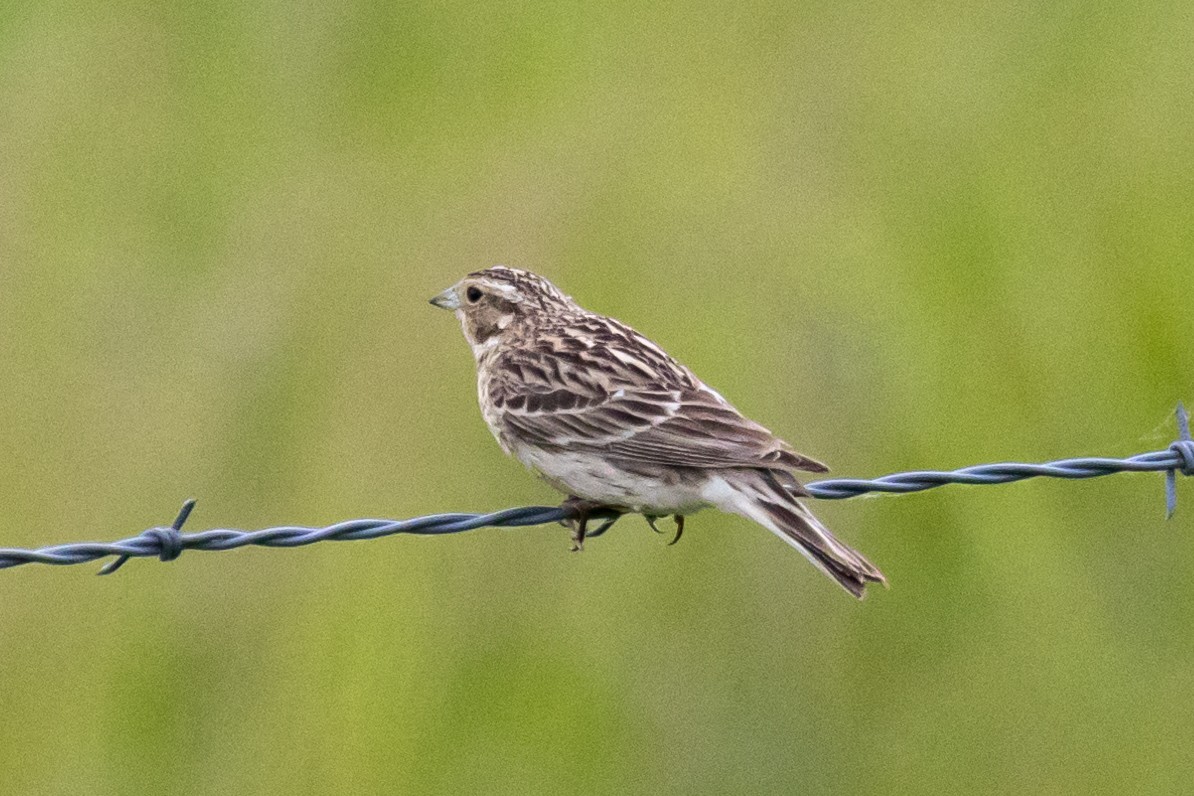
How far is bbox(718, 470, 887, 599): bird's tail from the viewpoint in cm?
596

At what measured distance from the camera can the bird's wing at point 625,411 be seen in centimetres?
665

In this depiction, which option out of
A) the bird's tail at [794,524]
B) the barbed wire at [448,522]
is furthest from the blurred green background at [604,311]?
the bird's tail at [794,524]

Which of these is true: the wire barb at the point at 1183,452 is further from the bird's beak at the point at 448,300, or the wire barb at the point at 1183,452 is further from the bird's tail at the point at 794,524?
the bird's beak at the point at 448,300

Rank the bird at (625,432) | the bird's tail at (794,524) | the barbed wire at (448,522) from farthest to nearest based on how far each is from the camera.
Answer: the bird at (625,432), the bird's tail at (794,524), the barbed wire at (448,522)

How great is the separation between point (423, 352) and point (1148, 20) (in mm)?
4913

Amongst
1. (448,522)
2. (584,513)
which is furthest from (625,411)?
(448,522)

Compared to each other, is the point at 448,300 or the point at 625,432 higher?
the point at 448,300

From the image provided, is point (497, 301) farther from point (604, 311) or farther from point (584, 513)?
point (584, 513)

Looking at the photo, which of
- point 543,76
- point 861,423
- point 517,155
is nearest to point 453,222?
point 517,155

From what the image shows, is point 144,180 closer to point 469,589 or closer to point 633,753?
point 469,589

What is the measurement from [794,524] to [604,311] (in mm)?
3526

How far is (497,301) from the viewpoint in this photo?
27.6 feet

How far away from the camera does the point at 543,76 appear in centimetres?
1103

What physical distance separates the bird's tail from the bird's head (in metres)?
1.96
